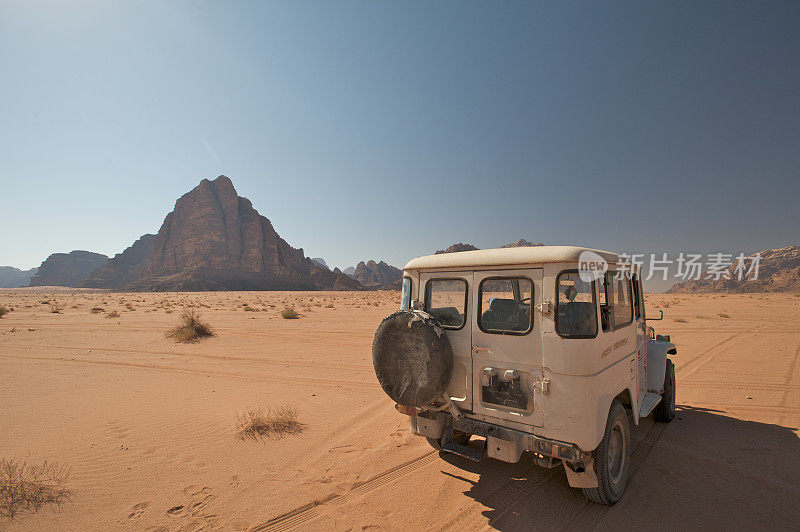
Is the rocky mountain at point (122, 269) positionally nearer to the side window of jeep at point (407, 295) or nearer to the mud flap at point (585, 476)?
the side window of jeep at point (407, 295)

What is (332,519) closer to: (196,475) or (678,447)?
(196,475)

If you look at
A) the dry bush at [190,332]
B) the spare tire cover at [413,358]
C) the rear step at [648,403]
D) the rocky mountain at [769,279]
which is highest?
the rocky mountain at [769,279]

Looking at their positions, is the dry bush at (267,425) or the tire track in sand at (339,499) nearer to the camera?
the tire track in sand at (339,499)

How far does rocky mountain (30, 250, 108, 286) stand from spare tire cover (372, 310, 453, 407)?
236933mm

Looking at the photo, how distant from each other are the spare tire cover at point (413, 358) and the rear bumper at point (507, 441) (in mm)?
391

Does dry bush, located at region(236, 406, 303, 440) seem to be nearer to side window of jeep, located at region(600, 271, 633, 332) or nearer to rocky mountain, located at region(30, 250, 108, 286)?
side window of jeep, located at region(600, 271, 633, 332)

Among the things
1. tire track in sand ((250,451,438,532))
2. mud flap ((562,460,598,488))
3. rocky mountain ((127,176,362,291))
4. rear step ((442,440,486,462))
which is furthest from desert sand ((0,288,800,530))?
rocky mountain ((127,176,362,291))

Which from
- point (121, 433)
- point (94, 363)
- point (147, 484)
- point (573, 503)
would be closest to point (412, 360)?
point (573, 503)

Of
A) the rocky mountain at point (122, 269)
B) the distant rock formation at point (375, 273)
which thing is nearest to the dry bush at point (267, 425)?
the rocky mountain at point (122, 269)

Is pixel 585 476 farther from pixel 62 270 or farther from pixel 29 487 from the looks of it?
pixel 62 270

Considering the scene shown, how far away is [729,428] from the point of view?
5.49 metres

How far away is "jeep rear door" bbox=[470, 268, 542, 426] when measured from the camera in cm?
332

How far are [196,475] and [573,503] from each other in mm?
4311

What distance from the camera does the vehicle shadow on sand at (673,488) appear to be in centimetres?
331
